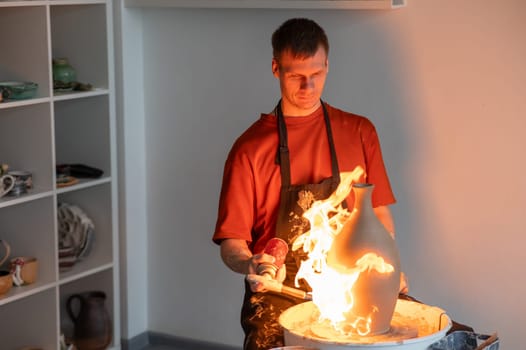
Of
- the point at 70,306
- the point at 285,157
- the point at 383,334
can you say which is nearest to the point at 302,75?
the point at 285,157

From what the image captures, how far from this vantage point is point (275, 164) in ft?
8.39

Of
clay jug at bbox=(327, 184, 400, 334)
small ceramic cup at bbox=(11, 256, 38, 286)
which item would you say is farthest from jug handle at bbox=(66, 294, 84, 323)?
clay jug at bbox=(327, 184, 400, 334)

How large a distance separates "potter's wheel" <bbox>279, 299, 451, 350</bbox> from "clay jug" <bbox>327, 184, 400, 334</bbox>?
0.18ft

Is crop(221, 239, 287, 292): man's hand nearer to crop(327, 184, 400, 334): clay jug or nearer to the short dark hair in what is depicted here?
crop(327, 184, 400, 334): clay jug

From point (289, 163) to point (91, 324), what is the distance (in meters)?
1.38

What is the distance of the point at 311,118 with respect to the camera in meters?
2.59

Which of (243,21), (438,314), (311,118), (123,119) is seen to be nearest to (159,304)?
(123,119)

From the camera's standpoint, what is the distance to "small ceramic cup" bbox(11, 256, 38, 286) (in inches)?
127

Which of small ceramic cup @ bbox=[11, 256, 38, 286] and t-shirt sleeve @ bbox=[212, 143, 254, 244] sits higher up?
t-shirt sleeve @ bbox=[212, 143, 254, 244]

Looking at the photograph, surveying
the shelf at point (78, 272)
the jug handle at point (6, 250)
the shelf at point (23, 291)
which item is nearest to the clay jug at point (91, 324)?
the shelf at point (78, 272)

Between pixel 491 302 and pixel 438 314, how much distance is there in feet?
3.37

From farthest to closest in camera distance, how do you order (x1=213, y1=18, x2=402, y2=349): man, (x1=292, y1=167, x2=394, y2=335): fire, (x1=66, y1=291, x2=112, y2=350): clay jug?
(x1=66, y1=291, x2=112, y2=350): clay jug < (x1=213, y1=18, x2=402, y2=349): man < (x1=292, y1=167, x2=394, y2=335): fire

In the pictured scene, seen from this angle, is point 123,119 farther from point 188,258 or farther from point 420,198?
point 420,198

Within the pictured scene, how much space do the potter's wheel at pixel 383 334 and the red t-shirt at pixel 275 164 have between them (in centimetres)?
39
